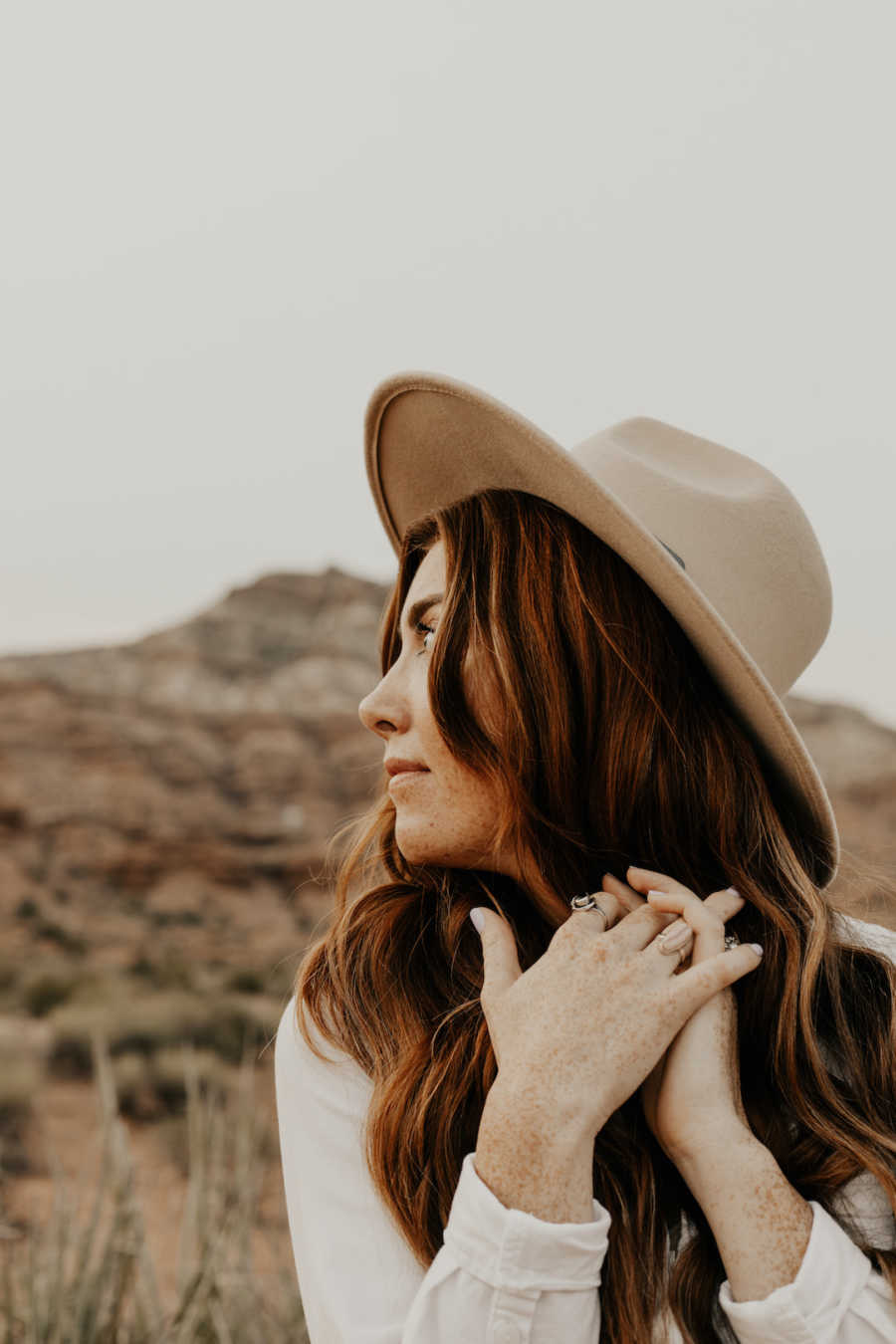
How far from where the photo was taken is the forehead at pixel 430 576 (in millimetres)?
1582

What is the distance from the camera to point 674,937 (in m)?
1.35

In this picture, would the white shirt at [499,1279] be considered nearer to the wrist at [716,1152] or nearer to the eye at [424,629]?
the wrist at [716,1152]

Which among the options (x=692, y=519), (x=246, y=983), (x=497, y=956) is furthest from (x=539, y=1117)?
(x=246, y=983)

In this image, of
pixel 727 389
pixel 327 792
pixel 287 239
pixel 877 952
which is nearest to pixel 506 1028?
pixel 877 952

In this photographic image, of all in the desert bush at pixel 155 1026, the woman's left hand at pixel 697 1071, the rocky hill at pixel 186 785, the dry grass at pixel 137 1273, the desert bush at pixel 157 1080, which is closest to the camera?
the woman's left hand at pixel 697 1071

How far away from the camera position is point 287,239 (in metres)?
10.4

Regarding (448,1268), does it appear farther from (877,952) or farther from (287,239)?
(287,239)

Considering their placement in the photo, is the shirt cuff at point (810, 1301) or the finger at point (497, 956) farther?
the finger at point (497, 956)

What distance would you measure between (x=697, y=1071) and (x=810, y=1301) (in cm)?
24

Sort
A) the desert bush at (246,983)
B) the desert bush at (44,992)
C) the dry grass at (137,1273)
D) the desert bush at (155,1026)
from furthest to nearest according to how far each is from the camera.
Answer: the desert bush at (246,983) < the desert bush at (44,992) < the desert bush at (155,1026) < the dry grass at (137,1273)

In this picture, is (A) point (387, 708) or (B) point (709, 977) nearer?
(B) point (709, 977)

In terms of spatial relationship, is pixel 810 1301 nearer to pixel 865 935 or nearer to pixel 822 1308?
pixel 822 1308

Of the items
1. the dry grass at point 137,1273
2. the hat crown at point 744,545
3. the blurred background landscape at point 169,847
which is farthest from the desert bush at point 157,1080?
the hat crown at point 744,545

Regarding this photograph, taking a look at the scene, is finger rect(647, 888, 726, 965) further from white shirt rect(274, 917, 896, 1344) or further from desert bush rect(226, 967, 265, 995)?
desert bush rect(226, 967, 265, 995)
